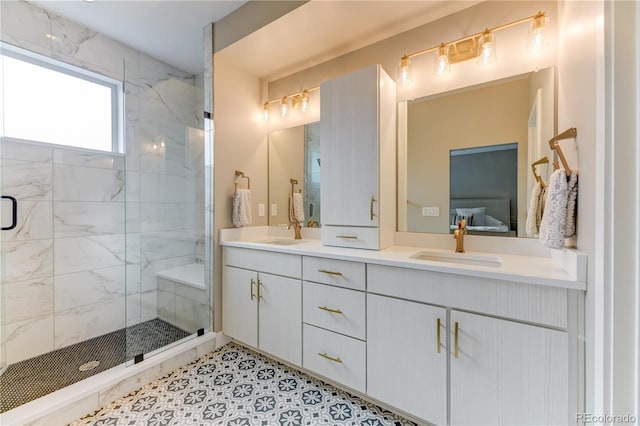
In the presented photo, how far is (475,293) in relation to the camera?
1191 mm

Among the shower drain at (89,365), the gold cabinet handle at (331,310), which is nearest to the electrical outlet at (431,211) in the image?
the gold cabinet handle at (331,310)

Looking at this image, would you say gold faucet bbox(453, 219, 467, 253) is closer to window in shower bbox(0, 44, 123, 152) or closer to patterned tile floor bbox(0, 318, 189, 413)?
patterned tile floor bbox(0, 318, 189, 413)

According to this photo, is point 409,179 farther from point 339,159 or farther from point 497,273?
point 497,273

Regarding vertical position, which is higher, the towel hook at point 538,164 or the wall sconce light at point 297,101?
the wall sconce light at point 297,101

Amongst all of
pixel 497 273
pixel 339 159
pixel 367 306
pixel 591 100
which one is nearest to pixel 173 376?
pixel 367 306

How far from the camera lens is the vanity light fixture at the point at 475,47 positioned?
1.46m

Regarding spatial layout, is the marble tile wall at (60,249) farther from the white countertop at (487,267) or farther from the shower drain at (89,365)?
the white countertop at (487,267)

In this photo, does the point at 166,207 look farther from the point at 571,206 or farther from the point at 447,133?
the point at 571,206

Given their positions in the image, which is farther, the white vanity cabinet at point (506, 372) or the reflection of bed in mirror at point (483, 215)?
the reflection of bed in mirror at point (483, 215)

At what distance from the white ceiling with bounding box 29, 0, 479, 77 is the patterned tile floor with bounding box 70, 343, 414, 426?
2441 mm

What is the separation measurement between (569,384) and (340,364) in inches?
40.7

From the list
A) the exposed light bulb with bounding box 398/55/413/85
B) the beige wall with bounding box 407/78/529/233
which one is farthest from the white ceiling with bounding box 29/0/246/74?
the beige wall with bounding box 407/78/529/233

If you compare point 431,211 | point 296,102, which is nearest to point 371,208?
point 431,211

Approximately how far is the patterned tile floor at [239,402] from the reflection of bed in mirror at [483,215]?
119 cm
